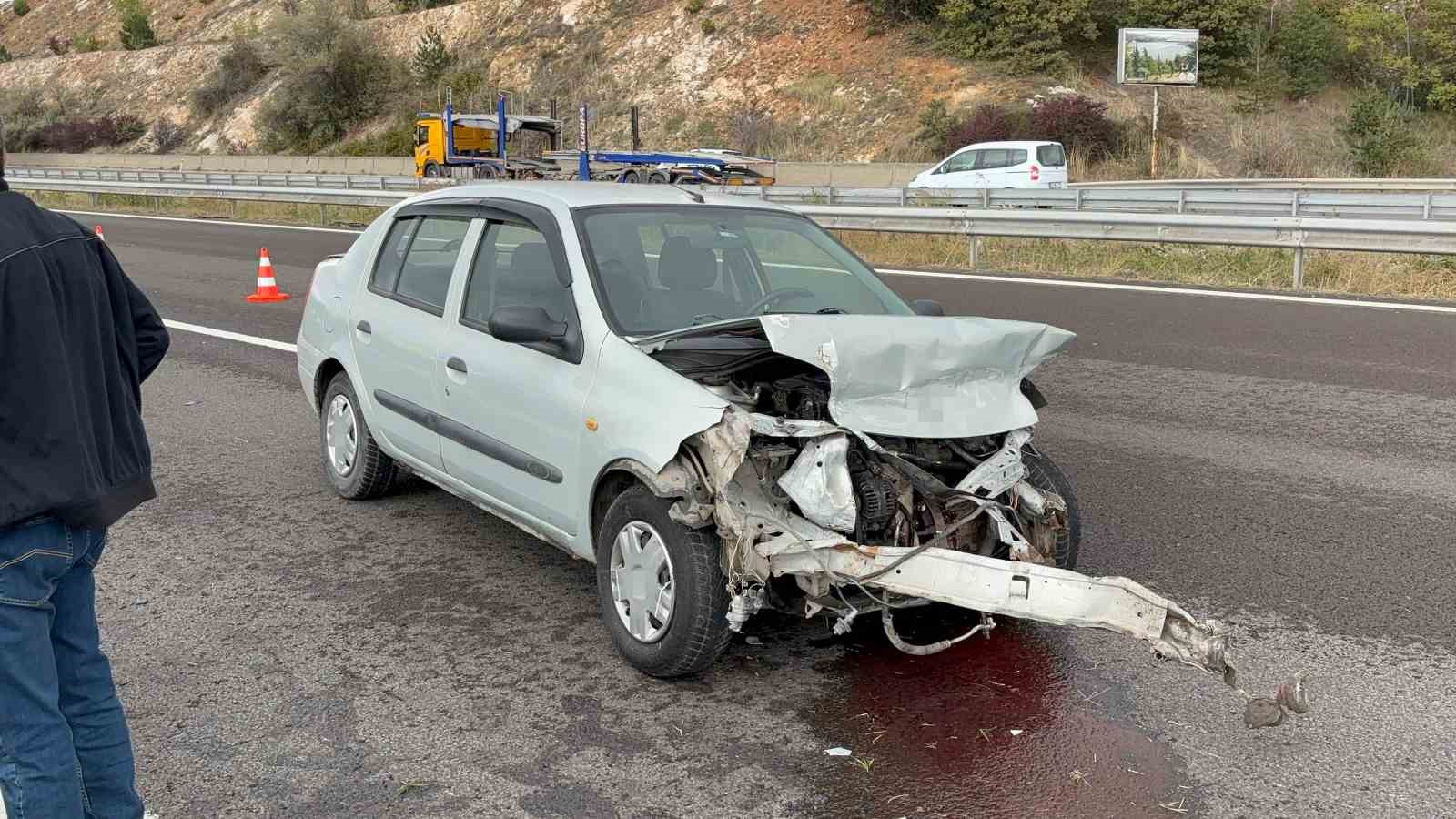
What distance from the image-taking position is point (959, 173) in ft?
93.1

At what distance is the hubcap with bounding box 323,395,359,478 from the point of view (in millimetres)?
6309

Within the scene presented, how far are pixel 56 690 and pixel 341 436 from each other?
3691 mm

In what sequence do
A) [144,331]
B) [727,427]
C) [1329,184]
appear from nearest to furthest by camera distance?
[144,331] < [727,427] < [1329,184]

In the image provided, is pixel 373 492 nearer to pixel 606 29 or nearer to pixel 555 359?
pixel 555 359

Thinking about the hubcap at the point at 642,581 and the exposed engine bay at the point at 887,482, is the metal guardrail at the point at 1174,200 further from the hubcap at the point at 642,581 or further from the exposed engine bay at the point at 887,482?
the hubcap at the point at 642,581

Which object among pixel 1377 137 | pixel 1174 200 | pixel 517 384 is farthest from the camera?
pixel 1377 137

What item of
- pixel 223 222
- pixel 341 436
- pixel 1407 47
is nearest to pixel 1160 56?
pixel 1407 47

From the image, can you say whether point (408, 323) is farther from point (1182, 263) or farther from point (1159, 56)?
point (1159, 56)

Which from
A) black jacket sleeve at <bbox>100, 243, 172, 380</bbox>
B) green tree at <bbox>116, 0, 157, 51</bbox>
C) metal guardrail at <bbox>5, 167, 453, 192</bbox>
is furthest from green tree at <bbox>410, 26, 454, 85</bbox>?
black jacket sleeve at <bbox>100, 243, 172, 380</bbox>

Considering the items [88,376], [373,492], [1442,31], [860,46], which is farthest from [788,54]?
[88,376]

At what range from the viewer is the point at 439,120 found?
38.6 m

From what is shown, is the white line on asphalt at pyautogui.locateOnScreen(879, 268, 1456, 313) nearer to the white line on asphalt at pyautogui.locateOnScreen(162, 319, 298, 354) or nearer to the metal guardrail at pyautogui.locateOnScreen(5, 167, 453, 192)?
the white line on asphalt at pyautogui.locateOnScreen(162, 319, 298, 354)

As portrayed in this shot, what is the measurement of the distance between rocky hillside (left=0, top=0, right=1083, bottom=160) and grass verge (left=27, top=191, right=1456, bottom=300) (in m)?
23.9

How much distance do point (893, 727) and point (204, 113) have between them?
69.2 metres
